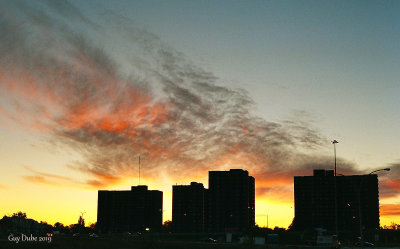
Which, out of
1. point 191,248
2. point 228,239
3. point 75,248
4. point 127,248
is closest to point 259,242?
point 228,239

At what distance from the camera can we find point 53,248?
6719 centimetres

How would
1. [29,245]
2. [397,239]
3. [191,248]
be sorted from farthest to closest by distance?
[397,239], [191,248], [29,245]

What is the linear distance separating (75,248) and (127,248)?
11.2m

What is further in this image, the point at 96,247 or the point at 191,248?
the point at 191,248

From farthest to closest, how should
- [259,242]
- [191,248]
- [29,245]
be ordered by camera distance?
[259,242] → [191,248] → [29,245]

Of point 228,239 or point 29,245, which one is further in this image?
point 228,239

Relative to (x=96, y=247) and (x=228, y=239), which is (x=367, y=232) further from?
(x=96, y=247)

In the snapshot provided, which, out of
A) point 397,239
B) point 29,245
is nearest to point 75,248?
point 29,245

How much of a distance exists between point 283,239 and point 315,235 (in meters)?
22.3

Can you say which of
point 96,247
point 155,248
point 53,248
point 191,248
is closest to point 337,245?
point 191,248

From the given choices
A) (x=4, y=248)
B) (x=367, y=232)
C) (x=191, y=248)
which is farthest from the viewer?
(x=367, y=232)

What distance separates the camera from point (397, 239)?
16425 cm

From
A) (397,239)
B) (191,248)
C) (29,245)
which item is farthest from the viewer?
(397,239)

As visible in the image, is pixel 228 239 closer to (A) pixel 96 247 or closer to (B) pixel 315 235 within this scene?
(B) pixel 315 235
